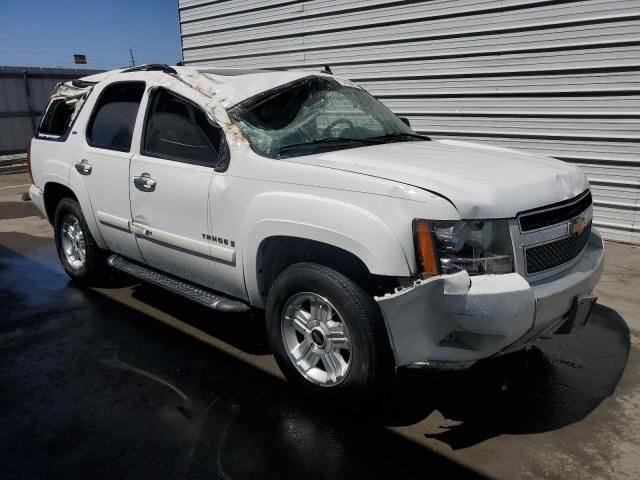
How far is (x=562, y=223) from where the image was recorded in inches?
107

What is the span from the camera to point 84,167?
4285 mm

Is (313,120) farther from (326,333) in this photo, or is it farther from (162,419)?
(162,419)

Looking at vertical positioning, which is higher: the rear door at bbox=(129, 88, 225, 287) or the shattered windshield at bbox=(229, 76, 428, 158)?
the shattered windshield at bbox=(229, 76, 428, 158)

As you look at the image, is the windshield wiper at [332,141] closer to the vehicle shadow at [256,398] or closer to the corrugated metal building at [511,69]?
the vehicle shadow at [256,398]

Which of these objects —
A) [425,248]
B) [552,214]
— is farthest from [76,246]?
[552,214]

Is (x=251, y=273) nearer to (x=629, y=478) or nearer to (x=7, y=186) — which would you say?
(x=629, y=478)

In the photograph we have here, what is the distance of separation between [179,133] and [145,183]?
0.44 meters

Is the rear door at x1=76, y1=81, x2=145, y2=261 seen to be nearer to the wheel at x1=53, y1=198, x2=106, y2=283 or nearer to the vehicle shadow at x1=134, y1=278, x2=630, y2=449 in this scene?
the wheel at x1=53, y1=198, x2=106, y2=283

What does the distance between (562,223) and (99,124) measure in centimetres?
360

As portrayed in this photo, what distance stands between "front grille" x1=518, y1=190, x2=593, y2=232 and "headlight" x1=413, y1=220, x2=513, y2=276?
0.46 feet

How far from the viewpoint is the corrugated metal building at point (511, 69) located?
595 cm

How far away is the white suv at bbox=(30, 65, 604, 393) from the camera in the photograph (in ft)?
7.95

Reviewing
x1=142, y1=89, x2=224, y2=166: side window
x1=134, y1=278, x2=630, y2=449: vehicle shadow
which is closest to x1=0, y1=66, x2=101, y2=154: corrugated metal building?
x1=142, y1=89, x2=224, y2=166: side window

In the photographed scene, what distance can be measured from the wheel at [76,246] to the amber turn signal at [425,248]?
328cm
